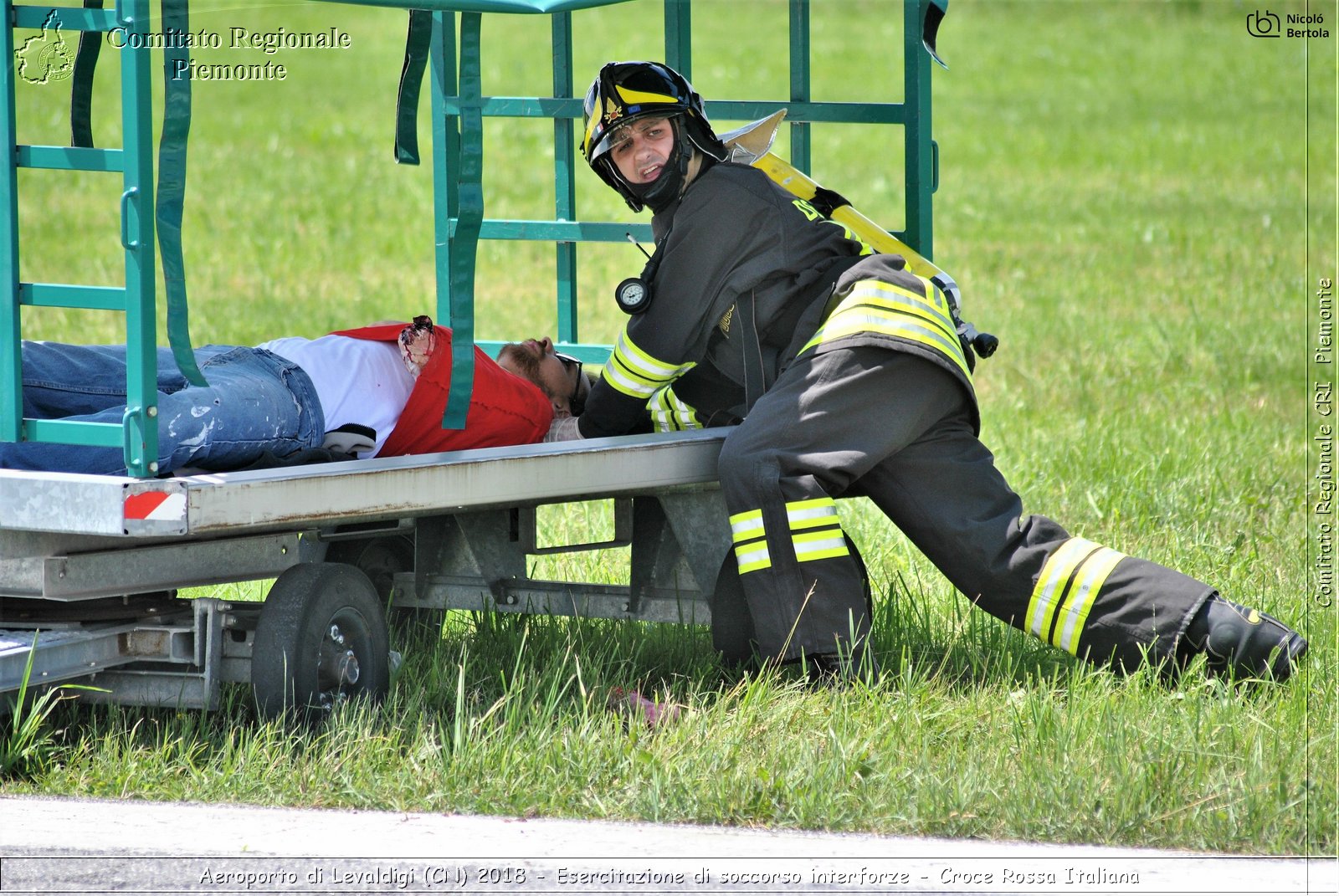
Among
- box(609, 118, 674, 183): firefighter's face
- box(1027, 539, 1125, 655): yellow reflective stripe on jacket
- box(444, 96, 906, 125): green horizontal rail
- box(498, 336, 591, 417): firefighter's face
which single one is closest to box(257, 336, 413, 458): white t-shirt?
box(498, 336, 591, 417): firefighter's face

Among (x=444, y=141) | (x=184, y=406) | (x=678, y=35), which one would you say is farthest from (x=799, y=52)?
(x=184, y=406)

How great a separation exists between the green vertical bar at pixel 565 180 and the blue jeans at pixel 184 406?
183cm

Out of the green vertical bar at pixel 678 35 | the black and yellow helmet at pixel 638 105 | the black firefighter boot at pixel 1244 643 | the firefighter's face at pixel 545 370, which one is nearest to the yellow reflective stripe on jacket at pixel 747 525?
the firefighter's face at pixel 545 370

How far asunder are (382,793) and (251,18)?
71.3 ft

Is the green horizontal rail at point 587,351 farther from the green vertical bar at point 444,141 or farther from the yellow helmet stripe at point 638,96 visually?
the yellow helmet stripe at point 638,96

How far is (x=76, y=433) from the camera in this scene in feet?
13.3

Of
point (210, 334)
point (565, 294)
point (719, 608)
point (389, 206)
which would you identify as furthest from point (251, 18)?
point (719, 608)

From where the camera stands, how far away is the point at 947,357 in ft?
16.0

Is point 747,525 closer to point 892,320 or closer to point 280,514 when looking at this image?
point 892,320

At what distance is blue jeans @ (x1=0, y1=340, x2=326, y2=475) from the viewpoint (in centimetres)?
423

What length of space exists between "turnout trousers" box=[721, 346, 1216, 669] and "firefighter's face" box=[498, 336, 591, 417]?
2.74 ft

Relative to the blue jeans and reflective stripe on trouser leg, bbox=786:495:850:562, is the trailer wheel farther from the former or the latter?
reflective stripe on trouser leg, bbox=786:495:850:562

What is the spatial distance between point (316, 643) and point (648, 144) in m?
1.75

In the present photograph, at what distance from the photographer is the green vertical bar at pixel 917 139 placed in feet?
18.6
